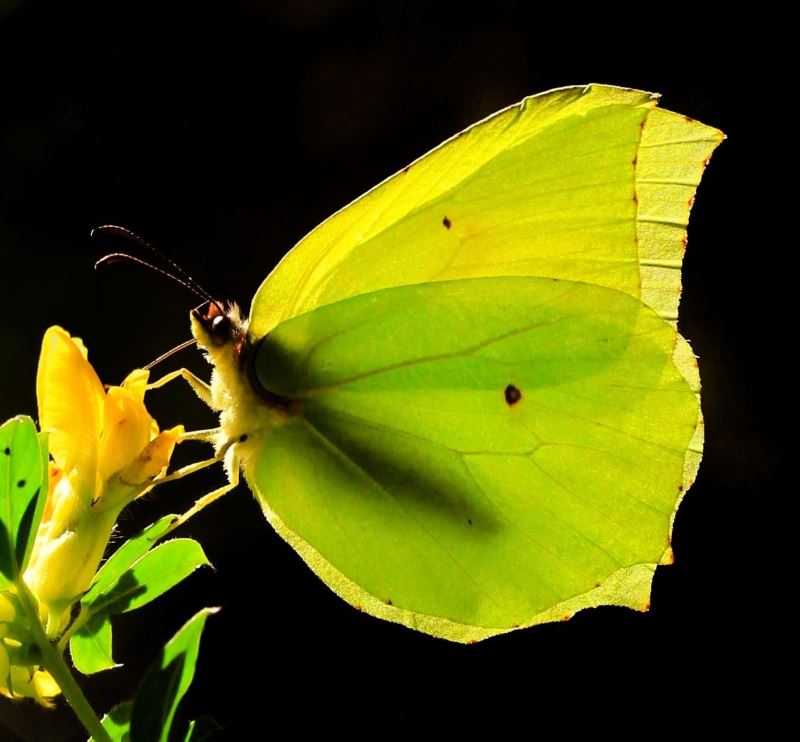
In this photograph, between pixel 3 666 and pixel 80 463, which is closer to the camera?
pixel 3 666

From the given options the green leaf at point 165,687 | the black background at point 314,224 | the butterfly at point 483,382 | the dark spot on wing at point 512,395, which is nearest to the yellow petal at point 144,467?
the butterfly at point 483,382

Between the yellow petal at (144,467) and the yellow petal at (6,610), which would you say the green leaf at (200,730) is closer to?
the yellow petal at (6,610)

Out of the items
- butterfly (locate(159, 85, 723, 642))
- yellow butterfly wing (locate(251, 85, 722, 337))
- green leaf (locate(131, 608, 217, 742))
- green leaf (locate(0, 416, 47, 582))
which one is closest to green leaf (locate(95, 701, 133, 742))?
green leaf (locate(131, 608, 217, 742))

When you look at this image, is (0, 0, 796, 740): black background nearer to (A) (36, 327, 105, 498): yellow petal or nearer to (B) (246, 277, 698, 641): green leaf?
(B) (246, 277, 698, 641): green leaf

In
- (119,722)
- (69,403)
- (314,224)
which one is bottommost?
(314,224)

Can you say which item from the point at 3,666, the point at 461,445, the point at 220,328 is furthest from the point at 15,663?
the point at 461,445

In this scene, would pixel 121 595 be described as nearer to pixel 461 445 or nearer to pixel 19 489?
pixel 19 489

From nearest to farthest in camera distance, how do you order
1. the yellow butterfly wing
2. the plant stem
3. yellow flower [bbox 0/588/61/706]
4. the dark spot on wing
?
the plant stem
yellow flower [bbox 0/588/61/706]
the yellow butterfly wing
the dark spot on wing

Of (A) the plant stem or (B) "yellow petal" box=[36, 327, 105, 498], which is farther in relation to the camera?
(B) "yellow petal" box=[36, 327, 105, 498]
